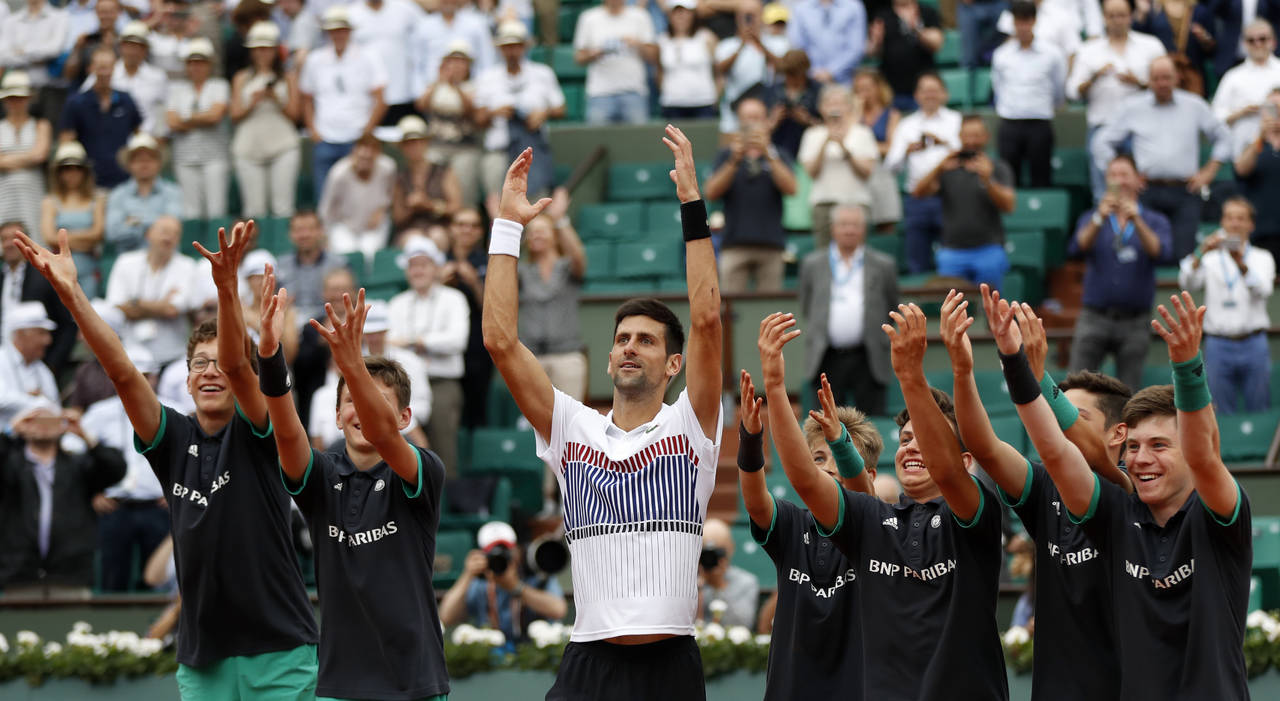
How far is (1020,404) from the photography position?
6.06 m

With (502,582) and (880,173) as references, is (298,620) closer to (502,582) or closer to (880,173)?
(502,582)

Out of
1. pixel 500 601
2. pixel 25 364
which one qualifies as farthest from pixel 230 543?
pixel 25 364

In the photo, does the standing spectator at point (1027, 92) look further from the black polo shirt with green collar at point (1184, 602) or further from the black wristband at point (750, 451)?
the black polo shirt with green collar at point (1184, 602)

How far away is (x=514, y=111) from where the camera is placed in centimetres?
1620

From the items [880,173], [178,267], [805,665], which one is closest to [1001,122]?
[880,173]

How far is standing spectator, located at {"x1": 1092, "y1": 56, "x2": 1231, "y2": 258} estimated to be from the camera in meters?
14.9

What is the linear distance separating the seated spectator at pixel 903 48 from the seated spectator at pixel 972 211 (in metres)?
2.52

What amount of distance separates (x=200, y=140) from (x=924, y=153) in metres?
6.75

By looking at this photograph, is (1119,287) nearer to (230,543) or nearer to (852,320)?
(852,320)

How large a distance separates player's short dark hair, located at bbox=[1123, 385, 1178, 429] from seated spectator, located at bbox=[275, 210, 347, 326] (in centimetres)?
914

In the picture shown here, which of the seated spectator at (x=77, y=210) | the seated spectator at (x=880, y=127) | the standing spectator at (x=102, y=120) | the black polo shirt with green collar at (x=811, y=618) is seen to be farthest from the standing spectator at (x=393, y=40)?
the black polo shirt with green collar at (x=811, y=618)

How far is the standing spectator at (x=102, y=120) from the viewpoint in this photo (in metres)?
16.8

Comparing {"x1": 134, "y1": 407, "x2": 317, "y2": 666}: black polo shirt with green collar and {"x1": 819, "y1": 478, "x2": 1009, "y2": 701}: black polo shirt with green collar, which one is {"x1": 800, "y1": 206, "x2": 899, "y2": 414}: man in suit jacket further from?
{"x1": 134, "y1": 407, "x2": 317, "y2": 666}: black polo shirt with green collar

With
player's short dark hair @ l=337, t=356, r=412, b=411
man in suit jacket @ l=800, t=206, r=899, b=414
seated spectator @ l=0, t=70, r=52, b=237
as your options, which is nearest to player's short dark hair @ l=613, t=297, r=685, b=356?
player's short dark hair @ l=337, t=356, r=412, b=411
